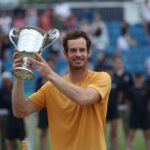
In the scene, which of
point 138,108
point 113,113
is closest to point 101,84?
point 113,113

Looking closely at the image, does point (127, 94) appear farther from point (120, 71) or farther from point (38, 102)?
point (38, 102)

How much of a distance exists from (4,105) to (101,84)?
4.56m

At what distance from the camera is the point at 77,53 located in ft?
12.0

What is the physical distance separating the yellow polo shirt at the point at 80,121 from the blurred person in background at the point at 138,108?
16.4 ft

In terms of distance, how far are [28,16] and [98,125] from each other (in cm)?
1072

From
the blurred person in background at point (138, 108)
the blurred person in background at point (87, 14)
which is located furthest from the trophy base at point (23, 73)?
the blurred person in background at point (87, 14)

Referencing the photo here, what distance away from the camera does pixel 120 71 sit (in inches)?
358

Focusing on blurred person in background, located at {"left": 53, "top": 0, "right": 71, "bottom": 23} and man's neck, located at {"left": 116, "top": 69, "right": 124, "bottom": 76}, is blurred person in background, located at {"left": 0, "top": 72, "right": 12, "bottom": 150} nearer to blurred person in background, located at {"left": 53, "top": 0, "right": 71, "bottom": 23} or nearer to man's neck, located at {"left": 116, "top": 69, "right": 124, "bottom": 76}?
man's neck, located at {"left": 116, "top": 69, "right": 124, "bottom": 76}

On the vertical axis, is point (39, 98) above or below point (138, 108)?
above

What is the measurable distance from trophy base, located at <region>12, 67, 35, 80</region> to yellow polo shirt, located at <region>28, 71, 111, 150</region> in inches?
23.2

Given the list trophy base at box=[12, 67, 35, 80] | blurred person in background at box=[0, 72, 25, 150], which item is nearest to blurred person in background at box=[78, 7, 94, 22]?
blurred person in background at box=[0, 72, 25, 150]

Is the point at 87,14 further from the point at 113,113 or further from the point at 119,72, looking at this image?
the point at 113,113

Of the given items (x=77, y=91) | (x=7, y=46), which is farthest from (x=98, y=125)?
(x=7, y=46)

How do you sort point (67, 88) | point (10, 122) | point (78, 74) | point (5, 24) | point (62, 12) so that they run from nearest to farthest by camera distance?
point (67, 88), point (78, 74), point (10, 122), point (5, 24), point (62, 12)
